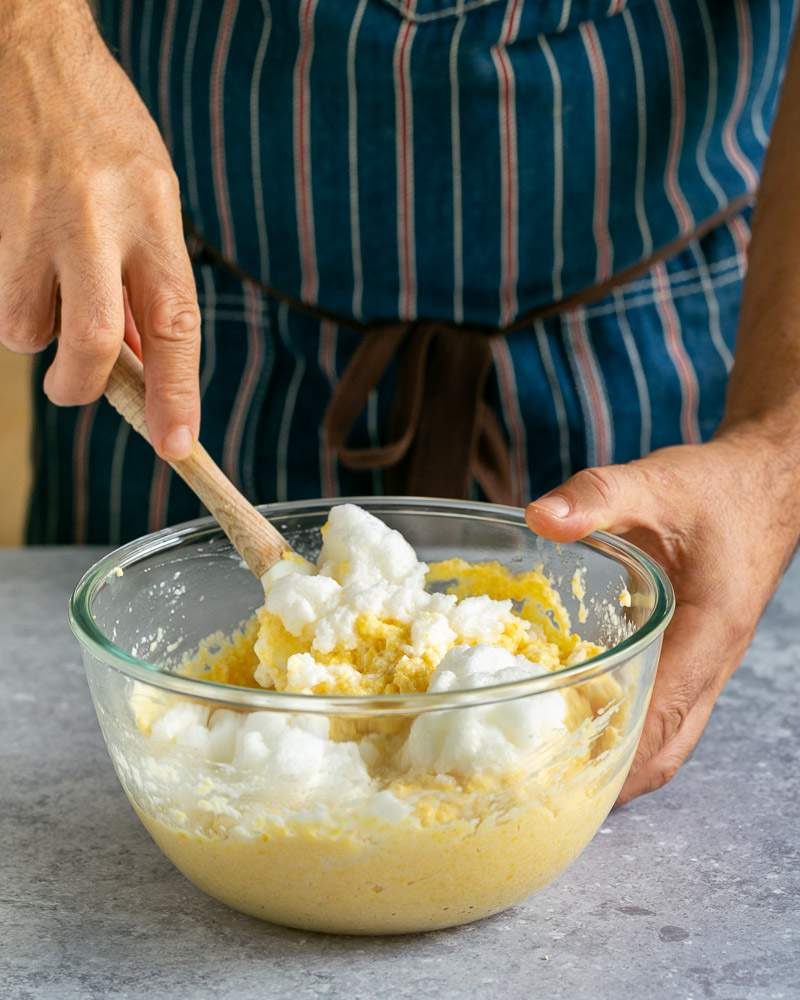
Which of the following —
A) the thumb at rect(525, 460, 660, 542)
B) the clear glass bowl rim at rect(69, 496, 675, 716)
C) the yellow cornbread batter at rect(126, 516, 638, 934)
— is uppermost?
the thumb at rect(525, 460, 660, 542)

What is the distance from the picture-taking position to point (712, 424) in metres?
1.50

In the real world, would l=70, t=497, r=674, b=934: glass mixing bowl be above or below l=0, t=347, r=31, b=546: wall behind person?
above

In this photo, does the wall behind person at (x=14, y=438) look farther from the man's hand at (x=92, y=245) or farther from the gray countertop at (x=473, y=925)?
the man's hand at (x=92, y=245)

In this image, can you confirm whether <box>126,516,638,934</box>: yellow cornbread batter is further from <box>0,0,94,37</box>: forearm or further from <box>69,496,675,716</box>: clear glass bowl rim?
<box>0,0,94,37</box>: forearm

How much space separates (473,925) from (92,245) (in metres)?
0.50

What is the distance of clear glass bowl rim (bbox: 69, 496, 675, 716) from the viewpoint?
75 centimetres

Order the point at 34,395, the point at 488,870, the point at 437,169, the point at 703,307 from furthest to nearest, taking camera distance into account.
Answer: the point at 34,395 < the point at 703,307 < the point at 437,169 < the point at 488,870

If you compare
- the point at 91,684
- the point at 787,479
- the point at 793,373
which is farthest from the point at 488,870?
the point at 793,373

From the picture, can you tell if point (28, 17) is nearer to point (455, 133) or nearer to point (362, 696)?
point (455, 133)

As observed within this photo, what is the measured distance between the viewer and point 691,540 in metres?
1.03

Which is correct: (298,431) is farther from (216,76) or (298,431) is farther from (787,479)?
(787,479)

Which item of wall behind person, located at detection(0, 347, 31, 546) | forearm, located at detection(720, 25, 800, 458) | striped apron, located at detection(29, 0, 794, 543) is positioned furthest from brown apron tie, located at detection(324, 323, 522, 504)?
wall behind person, located at detection(0, 347, 31, 546)

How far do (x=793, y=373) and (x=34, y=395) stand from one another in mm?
959

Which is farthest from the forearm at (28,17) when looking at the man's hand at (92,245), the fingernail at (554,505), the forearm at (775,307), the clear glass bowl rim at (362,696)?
the forearm at (775,307)
